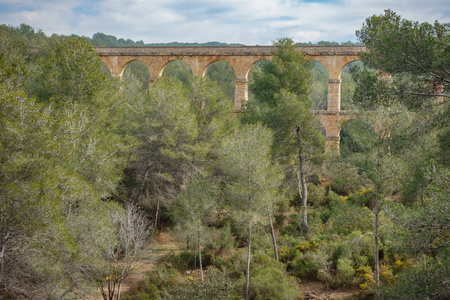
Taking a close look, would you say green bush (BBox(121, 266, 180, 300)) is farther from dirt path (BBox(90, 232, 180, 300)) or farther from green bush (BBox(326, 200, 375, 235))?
green bush (BBox(326, 200, 375, 235))

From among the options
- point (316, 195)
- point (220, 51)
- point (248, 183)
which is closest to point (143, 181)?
point (248, 183)

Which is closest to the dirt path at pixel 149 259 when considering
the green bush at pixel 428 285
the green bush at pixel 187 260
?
the green bush at pixel 187 260

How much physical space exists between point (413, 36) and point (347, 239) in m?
9.53

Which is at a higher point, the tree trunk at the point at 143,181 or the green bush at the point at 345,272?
the tree trunk at the point at 143,181

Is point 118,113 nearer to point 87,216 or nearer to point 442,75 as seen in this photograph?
point 87,216

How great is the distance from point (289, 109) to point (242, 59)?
8.37 metres

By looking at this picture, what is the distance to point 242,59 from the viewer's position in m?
24.9

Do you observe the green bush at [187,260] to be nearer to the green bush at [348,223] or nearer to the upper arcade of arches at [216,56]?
the green bush at [348,223]

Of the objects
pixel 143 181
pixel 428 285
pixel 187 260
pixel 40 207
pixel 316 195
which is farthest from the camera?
pixel 316 195

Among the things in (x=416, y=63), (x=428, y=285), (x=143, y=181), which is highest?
(x=416, y=63)

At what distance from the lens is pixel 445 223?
712cm

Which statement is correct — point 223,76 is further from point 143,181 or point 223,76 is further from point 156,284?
point 156,284

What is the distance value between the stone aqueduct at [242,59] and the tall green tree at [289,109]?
3400mm

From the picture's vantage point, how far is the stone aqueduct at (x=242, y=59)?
23.5 metres
